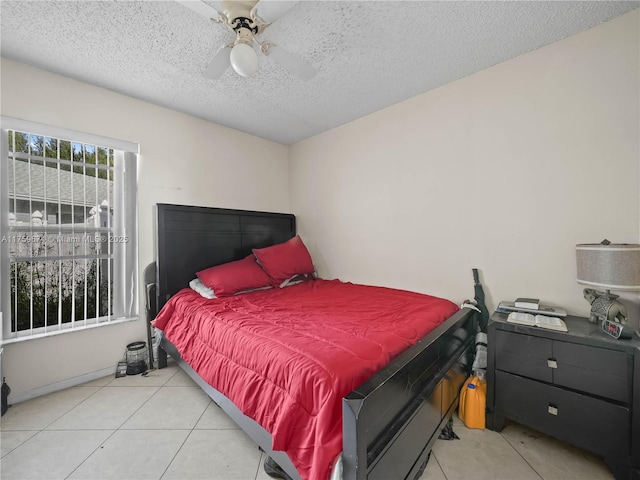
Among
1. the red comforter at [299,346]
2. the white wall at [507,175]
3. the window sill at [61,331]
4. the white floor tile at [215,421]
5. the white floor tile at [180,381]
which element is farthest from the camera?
the white floor tile at [180,381]

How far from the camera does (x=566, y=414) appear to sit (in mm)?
1411

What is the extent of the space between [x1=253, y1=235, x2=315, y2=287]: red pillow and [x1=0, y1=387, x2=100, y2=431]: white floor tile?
1676mm

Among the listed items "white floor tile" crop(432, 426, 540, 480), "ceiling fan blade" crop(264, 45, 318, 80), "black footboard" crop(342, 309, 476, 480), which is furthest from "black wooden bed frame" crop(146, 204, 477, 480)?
"ceiling fan blade" crop(264, 45, 318, 80)

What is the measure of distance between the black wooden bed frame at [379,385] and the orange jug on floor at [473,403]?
0.06m

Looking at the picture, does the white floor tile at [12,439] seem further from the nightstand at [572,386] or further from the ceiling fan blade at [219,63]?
the nightstand at [572,386]

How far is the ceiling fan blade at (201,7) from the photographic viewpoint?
1244mm

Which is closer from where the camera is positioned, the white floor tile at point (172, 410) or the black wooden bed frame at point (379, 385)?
the black wooden bed frame at point (379, 385)

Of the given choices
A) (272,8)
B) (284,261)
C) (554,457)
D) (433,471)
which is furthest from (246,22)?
(554,457)

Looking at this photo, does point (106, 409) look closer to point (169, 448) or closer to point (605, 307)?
point (169, 448)

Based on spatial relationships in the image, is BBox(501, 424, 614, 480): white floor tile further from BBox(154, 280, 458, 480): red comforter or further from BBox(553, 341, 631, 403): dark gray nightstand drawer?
BBox(154, 280, 458, 480): red comforter

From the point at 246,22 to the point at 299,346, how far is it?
161cm

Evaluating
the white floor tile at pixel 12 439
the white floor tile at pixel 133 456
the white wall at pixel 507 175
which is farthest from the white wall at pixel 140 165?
the white wall at pixel 507 175

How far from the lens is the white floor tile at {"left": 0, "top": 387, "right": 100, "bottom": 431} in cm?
171

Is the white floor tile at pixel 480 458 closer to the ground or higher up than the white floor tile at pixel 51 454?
closer to the ground
